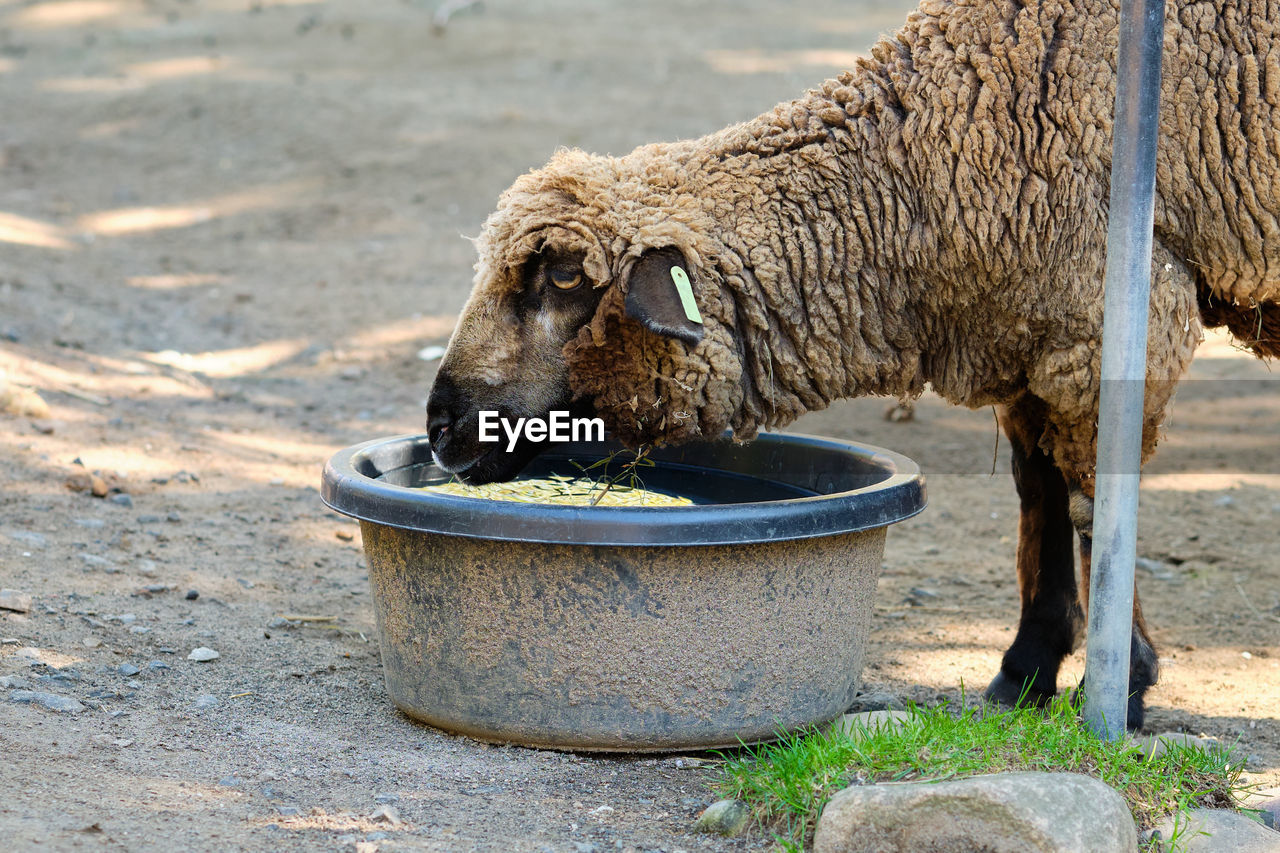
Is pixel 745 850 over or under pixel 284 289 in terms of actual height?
under

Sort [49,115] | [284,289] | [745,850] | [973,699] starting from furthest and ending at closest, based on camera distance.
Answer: [49,115]
[284,289]
[973,699]
[745,850]

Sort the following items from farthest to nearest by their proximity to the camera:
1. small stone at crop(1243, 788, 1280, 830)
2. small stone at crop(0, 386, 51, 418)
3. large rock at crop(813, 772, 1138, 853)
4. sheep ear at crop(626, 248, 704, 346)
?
small stone at crop(0, 386, 51, 418)
sheep ear at crop(626, 248, 704, 346)
small stone at crop(1243, 788, 1280, 830)
large rock at crop(813, 772, 1138, 853)

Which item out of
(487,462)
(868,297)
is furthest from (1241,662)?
(487,462)

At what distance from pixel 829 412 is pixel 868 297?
4418mm

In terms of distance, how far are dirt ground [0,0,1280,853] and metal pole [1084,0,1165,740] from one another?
0.93 m

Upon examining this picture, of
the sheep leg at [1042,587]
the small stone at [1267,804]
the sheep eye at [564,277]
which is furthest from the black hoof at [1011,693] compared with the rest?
the sheep eye at [564,277]

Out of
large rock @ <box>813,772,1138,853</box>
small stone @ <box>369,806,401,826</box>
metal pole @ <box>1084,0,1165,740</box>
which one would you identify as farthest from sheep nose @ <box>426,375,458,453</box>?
metal pole @ <box>1084,0,1165,740</box>

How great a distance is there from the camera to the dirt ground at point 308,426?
11.0 feet

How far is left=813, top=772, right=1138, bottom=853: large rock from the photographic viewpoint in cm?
284

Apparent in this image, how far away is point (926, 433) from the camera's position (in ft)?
25.7

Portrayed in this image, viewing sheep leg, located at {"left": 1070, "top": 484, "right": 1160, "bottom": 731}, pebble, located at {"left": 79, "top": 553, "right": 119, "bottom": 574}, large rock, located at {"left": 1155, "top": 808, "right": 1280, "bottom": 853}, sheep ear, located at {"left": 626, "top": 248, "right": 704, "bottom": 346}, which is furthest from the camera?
pebble, located at {"left": 79, "top": 553, "right": 119, "bottom": 574}

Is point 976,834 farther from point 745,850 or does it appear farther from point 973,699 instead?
point 973,699

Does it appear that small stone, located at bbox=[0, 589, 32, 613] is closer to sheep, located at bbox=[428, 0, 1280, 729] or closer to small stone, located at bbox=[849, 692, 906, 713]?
sheep, located at bbox=[428, 0, 1280, 729]

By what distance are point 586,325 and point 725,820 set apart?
1378mm
